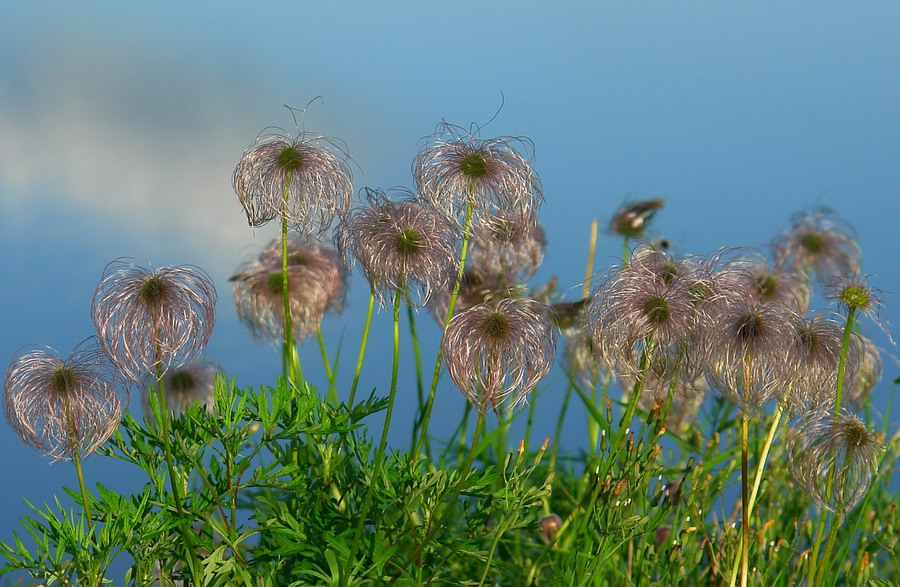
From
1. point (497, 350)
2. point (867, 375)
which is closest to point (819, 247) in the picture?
point (867, 375)

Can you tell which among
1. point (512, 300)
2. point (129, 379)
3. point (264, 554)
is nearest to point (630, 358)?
point (512, 300)

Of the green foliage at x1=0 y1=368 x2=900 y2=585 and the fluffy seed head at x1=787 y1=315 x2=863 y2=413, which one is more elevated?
the fluffy seed head at x1=787 y1=315 x2=863 y2=413

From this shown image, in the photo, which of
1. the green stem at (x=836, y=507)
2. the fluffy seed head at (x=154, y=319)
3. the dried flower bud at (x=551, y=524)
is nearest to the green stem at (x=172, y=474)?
the fluffy seed head at (x=154, y=319)

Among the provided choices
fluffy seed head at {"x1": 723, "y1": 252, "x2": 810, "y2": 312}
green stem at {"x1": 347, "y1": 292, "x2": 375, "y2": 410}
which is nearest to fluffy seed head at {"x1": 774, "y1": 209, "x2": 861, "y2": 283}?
fluffy seed head at {"x1": 723, "y1": 252, "x2": 810, "y2": 312}

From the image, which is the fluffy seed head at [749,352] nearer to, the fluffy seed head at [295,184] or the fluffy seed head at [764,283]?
the fluffy seed head at [764,283]

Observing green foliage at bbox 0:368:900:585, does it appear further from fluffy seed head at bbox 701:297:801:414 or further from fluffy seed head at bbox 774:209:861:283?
fluffy seed head at bbox 774:209:861:283

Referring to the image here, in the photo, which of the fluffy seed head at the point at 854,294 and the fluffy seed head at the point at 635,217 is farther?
the fluffy seed head at the point at 635,217
